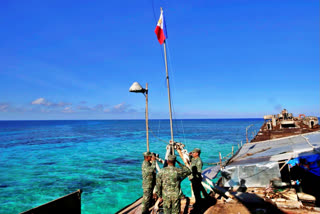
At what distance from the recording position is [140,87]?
26.9 feet

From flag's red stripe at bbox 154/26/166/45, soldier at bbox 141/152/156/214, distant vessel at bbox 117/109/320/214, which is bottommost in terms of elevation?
distant vessel at bbox 117/109/320/214

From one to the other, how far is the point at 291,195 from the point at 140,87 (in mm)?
8039

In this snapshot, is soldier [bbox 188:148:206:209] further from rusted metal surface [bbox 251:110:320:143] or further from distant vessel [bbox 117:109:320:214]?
rusted metal surface [bbox 251:110:320:143]

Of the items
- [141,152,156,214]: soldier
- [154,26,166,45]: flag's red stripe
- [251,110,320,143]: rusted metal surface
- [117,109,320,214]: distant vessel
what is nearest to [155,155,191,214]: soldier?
[141,152,156,214]: soldier

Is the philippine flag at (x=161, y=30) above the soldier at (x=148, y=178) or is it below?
above

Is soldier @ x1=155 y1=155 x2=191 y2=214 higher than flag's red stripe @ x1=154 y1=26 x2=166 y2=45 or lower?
lower

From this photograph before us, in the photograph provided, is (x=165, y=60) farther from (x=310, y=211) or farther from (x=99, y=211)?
(x=99, y=211)

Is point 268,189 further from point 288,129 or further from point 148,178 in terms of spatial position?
point 288,129

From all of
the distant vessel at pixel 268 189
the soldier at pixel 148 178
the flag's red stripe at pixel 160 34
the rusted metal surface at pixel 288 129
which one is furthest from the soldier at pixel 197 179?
the rusted metal surface at pixel 288 129

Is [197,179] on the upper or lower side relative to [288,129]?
upper

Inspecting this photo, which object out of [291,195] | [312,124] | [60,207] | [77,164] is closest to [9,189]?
[77,164]

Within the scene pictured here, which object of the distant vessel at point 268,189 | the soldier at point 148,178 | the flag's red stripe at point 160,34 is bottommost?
the distant vessel at point 268,189


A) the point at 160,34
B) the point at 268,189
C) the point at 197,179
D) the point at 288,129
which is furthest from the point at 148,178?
the point at 288,129

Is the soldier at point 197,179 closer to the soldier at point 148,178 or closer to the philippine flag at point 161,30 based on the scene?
the soldier at point 148,178
